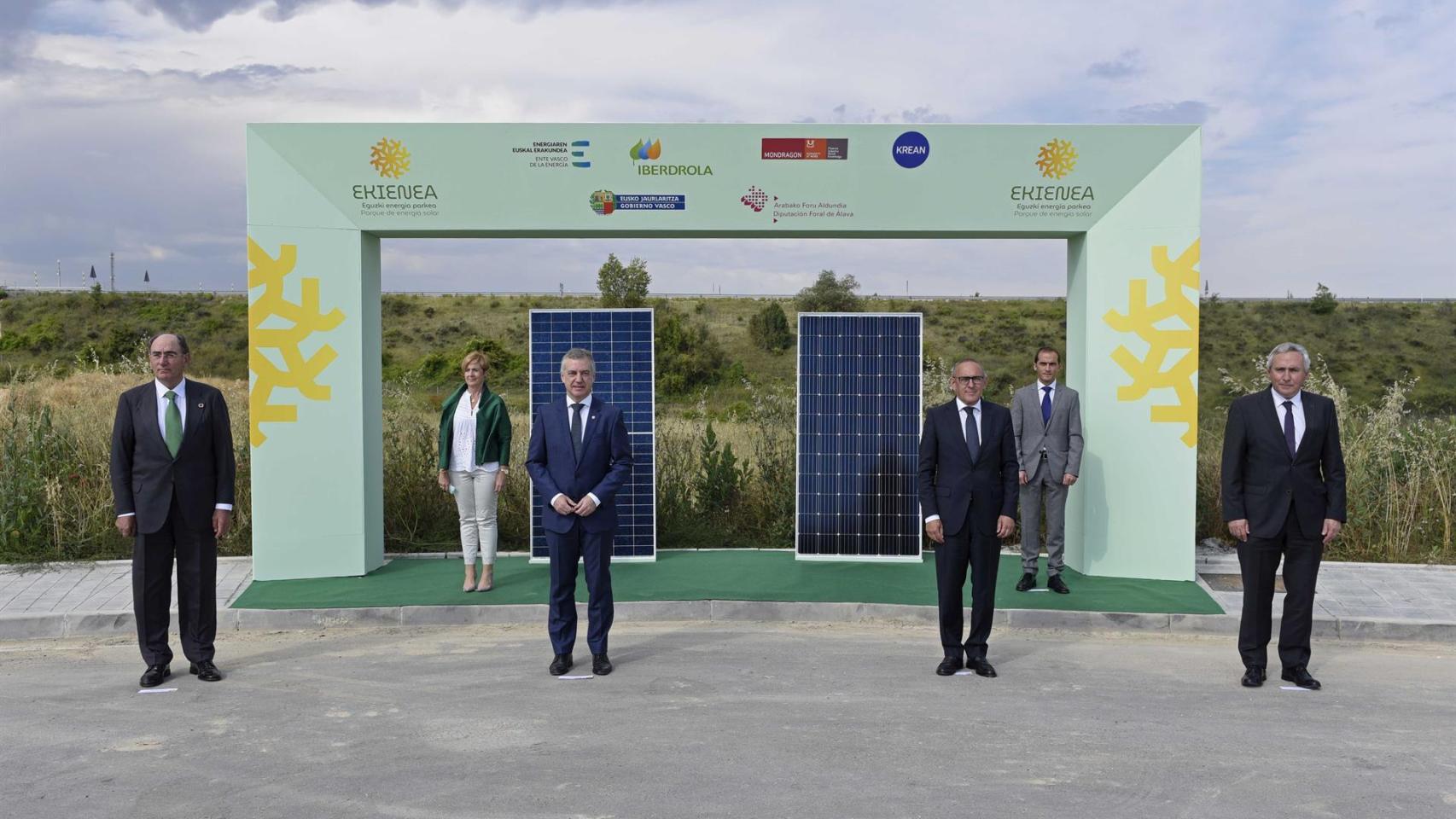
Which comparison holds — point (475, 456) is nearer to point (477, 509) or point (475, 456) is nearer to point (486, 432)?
point (486, 432)

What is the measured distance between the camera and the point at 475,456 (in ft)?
30.6

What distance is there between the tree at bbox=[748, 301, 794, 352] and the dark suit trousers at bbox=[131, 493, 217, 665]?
113ft

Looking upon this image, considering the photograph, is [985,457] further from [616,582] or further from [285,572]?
[285,572]

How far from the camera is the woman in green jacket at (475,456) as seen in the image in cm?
933

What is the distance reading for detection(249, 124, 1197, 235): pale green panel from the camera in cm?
987

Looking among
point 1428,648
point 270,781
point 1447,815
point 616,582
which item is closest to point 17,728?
point 270,781

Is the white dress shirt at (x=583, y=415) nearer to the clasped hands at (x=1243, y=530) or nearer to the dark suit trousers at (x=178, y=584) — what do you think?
the dark suit trousers at (x=178, y=584)

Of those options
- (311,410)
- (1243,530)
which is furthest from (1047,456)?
(311,410)

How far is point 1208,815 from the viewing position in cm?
474

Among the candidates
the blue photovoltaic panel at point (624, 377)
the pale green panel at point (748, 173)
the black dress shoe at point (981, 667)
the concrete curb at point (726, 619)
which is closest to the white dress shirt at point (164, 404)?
the concrete curb at point (726, 619)

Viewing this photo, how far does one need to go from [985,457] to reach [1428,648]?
4.03 meters

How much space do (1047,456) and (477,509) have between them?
4776 millimetres

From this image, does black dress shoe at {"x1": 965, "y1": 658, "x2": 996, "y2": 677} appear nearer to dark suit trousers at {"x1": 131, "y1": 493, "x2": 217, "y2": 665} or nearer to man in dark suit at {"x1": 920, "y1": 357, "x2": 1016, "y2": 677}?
man in dark suit at {"x1": 920, "y1": 357, "x2": 1016, "y2": 677}

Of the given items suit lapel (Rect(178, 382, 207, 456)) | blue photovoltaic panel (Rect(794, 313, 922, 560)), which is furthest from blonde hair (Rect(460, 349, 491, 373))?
blue photovoltaic panel (Rect(794, 313, 922, 560))
